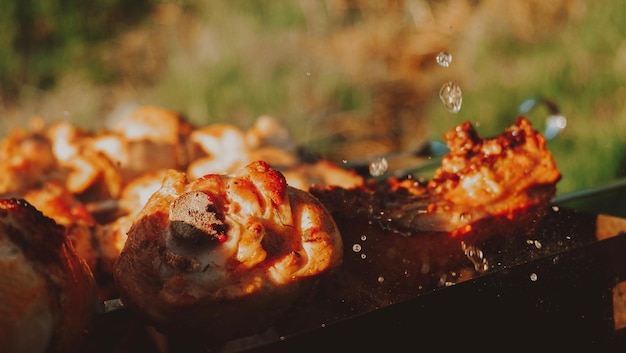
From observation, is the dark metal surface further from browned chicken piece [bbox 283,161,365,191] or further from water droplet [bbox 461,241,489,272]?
browned chicken piece [bbox 283,161,365,191]

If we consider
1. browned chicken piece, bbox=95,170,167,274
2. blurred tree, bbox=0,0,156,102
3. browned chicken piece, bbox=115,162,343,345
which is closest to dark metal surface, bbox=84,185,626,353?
browned chicken piece, bbox=115,162,343,345

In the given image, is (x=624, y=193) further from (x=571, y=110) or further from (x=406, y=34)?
(x=406, y=34)

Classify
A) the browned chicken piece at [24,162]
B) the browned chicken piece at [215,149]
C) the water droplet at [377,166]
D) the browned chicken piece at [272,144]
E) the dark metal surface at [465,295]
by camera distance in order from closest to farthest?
the dark metal surface at [465,295]
the browned chicken piece at [24,162]
the browned chicken piece at [215,149]
the browned chicken piece at [272,144]
the water droplet at [377,166]

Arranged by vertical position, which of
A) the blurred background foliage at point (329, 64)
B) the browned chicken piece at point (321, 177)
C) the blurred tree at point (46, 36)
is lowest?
the browned chicken piece at point (321, 177)

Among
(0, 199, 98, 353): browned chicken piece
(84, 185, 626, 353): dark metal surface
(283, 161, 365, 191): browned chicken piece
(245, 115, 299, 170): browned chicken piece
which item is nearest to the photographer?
(0, 199, 98, 353): browned chicken piece

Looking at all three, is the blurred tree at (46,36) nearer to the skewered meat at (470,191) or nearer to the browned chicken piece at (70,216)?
the browned chicken piece at (70,216)

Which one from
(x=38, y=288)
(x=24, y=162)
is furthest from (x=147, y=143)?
(x=38, y=288)

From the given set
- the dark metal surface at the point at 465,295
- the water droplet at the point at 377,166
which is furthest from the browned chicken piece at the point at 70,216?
the water droplet at the point at 377,166
